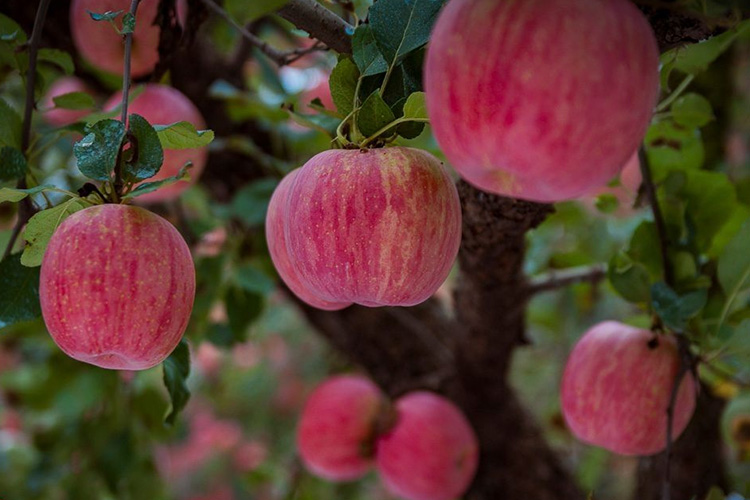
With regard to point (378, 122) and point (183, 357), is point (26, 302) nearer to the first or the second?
point (183, 357)

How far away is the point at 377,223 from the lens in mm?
433

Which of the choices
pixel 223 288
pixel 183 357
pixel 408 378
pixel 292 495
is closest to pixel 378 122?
pixel 183 357

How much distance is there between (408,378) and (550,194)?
815 millimetres

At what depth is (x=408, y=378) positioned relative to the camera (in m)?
1.14

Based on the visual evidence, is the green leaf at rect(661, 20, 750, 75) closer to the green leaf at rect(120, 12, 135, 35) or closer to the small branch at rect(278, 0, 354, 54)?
the small branch at rect(278, 0, 354, 54)

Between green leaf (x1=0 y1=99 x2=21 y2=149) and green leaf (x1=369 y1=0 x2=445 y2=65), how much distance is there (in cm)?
33

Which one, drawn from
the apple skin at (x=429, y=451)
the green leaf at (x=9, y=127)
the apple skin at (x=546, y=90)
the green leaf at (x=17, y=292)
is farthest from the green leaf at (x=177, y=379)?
the apple skin at (x=429, y=451)

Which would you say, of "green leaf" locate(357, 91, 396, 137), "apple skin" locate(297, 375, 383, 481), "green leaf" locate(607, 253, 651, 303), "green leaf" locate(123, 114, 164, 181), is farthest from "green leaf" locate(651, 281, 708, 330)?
"apple skin" locate(297, 375, 383, 481)

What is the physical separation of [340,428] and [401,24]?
0.66 m

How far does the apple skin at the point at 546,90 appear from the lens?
0.33 metres

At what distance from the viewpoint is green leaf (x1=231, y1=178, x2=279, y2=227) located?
899 mm

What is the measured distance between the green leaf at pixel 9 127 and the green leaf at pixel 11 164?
40mm

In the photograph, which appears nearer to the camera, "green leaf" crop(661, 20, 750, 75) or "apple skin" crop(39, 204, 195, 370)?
"apple skin" crop(39, 204, 195, 370)

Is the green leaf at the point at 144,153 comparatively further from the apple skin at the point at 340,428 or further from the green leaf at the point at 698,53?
the apple skin at the point at 340,428
